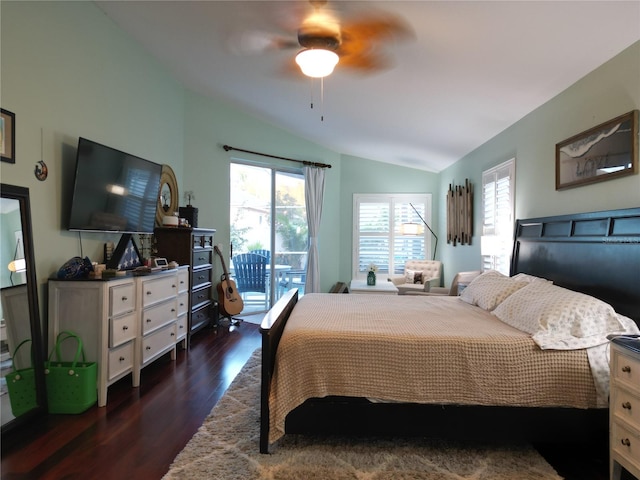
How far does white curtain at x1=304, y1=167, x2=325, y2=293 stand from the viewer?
5934mm

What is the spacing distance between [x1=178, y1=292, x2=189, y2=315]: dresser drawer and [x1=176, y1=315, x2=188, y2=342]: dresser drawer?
60mm

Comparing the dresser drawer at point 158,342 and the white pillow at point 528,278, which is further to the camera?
the dresser drawer at point 158,342

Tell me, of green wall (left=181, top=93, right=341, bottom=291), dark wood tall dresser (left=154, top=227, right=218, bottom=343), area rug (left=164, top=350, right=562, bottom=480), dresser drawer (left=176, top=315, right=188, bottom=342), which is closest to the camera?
area rug (left=164, top=350, right=562, bottom=480)

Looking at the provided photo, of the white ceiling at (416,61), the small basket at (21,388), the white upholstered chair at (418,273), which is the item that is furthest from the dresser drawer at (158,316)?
the white upholstered chair at (418,273)

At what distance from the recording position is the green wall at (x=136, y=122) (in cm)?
238

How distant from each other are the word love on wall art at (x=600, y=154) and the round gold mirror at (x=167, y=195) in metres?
3.89

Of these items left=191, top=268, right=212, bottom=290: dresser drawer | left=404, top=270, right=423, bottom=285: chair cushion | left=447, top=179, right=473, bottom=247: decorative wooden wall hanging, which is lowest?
left=404, top=270, right=423, bottom=285: chair cushion

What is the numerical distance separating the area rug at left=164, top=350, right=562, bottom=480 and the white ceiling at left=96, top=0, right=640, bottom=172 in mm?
2419

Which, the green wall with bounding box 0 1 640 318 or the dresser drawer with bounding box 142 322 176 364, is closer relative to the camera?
the green wall with bounding box 0 1 640 318

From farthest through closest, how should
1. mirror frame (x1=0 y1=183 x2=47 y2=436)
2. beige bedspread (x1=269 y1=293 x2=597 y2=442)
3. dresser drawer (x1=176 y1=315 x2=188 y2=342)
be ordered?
dresser drawer (x1=176 y1=315 x2=188 y2=342)
mirror frame (x1=0 y1=183 x2=47 y2=436)
beige bedspread (x1=269 y1=293 x2=597 y2=442)

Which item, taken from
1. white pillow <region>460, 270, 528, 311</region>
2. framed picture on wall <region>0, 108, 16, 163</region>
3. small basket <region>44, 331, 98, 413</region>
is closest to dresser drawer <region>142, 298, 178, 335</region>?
small basket <region>44, 331, 98, 413</region>

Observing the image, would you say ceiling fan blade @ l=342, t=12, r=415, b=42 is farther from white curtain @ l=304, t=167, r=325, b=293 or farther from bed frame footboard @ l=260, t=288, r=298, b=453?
white curtain @ l=304, t=167, r=325, b=293

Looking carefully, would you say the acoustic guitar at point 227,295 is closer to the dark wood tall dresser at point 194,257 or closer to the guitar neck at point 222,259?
the guitar neck at point 222,259

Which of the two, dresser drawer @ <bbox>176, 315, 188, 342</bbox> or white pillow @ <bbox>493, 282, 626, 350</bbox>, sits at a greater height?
white pillow @ <bbox>493, 282, 626, 350</bbox>
